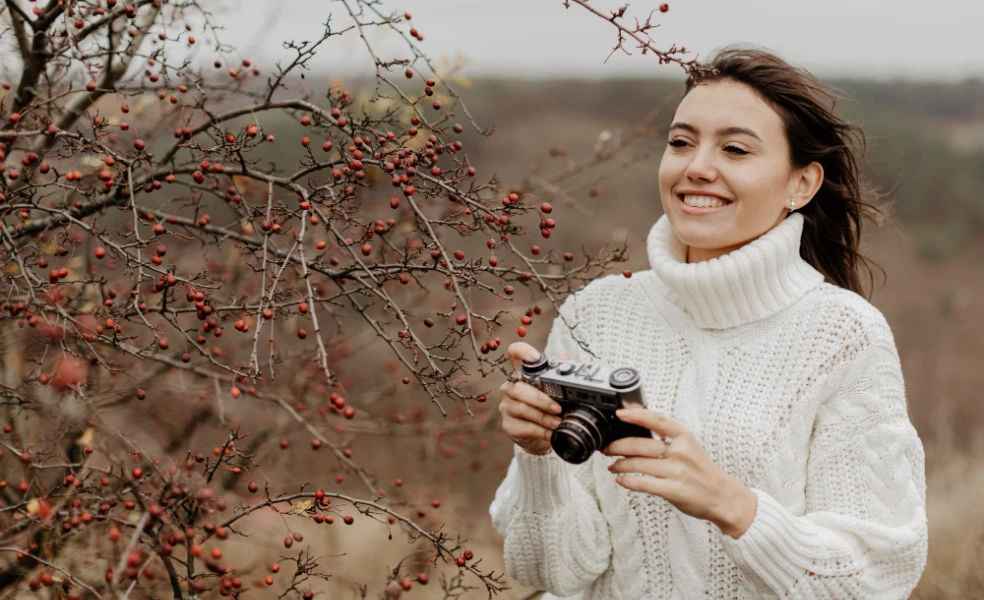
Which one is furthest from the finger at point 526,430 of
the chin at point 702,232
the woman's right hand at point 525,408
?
the chin at point 702,232

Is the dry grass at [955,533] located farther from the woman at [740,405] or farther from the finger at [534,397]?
the finger at [534,397]

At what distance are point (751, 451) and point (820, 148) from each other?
2.25 ft

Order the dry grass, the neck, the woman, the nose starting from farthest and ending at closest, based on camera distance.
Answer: the dry grass
the neck
the nose
the woman

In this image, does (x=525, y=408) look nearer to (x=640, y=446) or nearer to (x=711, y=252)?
(x=640, y=446)

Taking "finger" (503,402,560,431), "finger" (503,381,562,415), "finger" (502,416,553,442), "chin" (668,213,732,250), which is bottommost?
"finger" (502,416,553,442)

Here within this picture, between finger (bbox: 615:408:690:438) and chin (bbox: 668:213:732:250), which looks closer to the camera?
finger (bbox: 615:408:690:438)

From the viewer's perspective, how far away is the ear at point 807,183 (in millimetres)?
1766

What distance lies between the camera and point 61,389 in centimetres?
155

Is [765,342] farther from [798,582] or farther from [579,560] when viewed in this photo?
[579,560]

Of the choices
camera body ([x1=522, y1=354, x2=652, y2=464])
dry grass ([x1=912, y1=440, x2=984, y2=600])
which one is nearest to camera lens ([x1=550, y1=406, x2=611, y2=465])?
camera body ([x1=522, y1=354, x2=652, y2=464])

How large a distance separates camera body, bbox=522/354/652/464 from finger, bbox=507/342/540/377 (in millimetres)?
18

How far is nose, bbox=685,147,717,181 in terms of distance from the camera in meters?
1.64

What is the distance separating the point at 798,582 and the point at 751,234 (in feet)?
2.30

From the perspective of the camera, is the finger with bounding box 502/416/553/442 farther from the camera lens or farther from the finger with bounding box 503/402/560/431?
the camera lens
